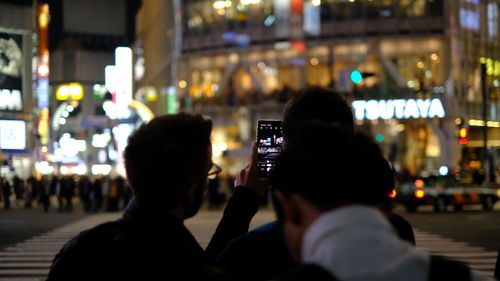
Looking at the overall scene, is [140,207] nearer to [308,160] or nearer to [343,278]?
[308,160]

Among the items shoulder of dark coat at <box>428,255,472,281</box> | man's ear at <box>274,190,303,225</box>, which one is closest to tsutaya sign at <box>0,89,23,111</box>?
man's ear at <box>274,190,303,225</box>

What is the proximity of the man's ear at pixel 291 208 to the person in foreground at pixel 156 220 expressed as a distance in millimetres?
355

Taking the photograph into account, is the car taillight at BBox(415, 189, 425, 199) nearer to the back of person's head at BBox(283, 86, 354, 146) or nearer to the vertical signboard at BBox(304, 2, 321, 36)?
the back of person's head at BBox(283, 86, 354, 146)

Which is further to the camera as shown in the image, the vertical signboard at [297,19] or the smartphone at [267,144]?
the vertical signboard at [297,19]

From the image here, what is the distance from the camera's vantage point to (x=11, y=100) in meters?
51.9

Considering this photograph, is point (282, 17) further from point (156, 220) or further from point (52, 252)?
point (156, 220)

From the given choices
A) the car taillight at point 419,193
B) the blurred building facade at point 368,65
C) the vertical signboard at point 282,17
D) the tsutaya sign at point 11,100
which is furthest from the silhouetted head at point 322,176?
the vertical signboard at point 282,17

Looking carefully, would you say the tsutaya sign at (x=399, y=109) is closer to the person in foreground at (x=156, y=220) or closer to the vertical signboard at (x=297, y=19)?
the vertical signboard at (x=297, y=19)

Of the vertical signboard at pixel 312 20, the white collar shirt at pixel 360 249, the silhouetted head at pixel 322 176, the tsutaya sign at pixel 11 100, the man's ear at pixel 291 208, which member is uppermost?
the vertical signboard at pixel 312 20

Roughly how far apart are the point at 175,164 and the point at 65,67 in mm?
120886

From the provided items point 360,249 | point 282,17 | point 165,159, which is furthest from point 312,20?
point 360,249

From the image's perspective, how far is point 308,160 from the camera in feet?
6.80

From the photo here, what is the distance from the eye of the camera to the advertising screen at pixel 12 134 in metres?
47.8

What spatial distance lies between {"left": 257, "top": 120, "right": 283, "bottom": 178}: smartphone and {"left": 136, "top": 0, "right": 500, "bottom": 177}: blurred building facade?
44.3 meters
